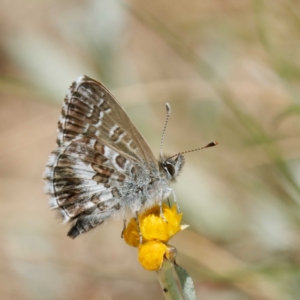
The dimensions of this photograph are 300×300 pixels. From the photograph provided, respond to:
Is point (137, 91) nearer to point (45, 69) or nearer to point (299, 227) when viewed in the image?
point (45, 69)

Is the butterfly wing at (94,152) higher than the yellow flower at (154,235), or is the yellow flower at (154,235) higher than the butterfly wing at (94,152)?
the butterfly wing at (94,152)

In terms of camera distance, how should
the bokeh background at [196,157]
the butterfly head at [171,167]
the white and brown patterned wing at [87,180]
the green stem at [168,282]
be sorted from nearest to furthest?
the green stem at [168,282]
the white and brown patterned wing at [87,180]
the butterfly head at [171,167]
the bokeh background at [196,157]

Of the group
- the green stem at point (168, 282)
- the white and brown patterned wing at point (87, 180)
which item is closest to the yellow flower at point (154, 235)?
the green stem at point (168, 282)

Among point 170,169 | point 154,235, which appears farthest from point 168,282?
point 170,169

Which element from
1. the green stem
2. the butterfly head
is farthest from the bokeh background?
the green stem

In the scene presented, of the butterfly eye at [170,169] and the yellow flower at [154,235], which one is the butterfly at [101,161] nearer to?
the butterfly eye at [170,169]

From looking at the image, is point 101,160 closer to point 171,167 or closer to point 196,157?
point 171,167

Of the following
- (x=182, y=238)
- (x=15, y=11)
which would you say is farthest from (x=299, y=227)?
(x=15, y=11)
